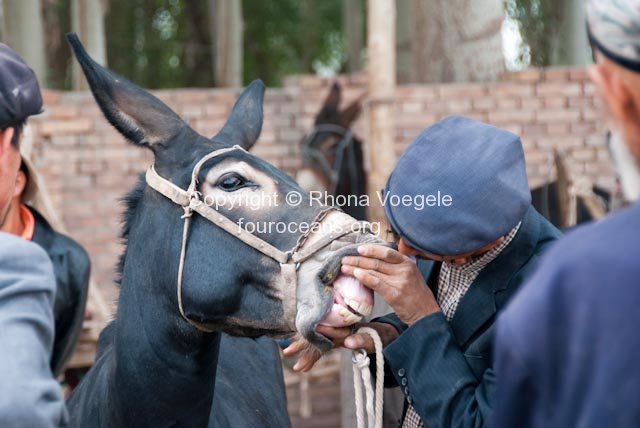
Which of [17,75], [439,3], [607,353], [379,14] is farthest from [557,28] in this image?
[607,353]

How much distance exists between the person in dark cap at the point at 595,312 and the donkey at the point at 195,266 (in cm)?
97

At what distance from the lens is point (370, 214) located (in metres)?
6.23

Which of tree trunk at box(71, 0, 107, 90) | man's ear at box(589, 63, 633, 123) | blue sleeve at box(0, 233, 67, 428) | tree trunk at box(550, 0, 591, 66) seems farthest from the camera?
tree trunk at box(550, 0, 591, 66)

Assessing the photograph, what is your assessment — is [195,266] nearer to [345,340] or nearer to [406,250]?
[345,340]

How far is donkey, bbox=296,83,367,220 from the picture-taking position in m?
8.48

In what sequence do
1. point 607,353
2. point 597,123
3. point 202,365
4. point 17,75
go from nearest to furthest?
point 607,353, point 202,365, point 17,75, point 597,123

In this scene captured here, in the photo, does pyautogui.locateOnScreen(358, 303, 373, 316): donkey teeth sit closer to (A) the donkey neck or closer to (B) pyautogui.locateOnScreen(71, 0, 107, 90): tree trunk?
(A) the donkey neck

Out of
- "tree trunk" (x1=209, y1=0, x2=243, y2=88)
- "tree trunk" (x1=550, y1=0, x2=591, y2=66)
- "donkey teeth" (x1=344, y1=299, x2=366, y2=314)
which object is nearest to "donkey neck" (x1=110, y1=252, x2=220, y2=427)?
"donkey teeth" (x1=344, y1=299, x2=366, y2=314)

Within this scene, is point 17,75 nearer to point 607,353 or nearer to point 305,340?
point 305,340

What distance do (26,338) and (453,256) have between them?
1.16 m

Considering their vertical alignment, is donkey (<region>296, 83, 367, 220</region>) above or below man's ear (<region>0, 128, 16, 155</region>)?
below

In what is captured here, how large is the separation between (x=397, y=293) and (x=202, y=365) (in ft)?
2.17

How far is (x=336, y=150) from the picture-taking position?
338 inches

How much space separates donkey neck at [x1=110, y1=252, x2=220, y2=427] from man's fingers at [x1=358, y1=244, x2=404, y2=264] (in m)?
0.62
